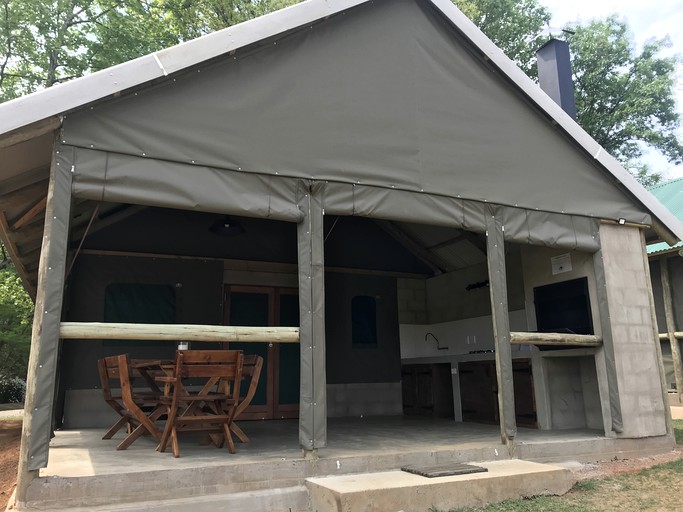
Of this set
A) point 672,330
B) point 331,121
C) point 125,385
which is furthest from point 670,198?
point 125,385

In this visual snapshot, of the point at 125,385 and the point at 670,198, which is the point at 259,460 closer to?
the point at 125,385

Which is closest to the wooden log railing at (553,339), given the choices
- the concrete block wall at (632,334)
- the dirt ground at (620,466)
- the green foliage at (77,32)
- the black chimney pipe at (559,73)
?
the concrete block wall at (632,334)

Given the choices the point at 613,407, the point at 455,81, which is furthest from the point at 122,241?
the point at 613,407

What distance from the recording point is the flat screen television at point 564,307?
20.3ft

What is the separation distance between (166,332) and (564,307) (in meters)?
4.93

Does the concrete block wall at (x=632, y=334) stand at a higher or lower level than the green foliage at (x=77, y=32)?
lower

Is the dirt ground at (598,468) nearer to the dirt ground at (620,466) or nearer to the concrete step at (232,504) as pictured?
the dirt ground at (620,466)

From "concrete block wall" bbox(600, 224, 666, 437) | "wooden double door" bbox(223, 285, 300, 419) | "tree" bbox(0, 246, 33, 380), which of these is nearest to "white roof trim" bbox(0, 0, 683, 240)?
"concrete block wall" bbox(600, 224, 666, 437)

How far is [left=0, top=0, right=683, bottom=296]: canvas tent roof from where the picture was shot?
3.97 meters

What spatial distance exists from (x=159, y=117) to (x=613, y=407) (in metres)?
5.45

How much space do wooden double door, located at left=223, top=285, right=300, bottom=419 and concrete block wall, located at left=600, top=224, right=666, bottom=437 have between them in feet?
14.7

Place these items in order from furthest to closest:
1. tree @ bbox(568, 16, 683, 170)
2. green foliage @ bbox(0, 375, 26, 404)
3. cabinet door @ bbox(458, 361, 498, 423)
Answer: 1. tree @ bbox(568, 16, 683, 170)
2. green foliage @ bbox(0, 375, 26, 404)
3. cabinet door @ bbox(458, 361, 498, 423)

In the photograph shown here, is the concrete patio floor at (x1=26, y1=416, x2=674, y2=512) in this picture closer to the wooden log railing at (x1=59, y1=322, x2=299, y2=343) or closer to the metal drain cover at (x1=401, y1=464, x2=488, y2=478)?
the metal drain cover at (x1=401, y1=464, x2=488, y2=478)

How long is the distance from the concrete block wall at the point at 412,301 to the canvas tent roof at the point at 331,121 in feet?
12.8
